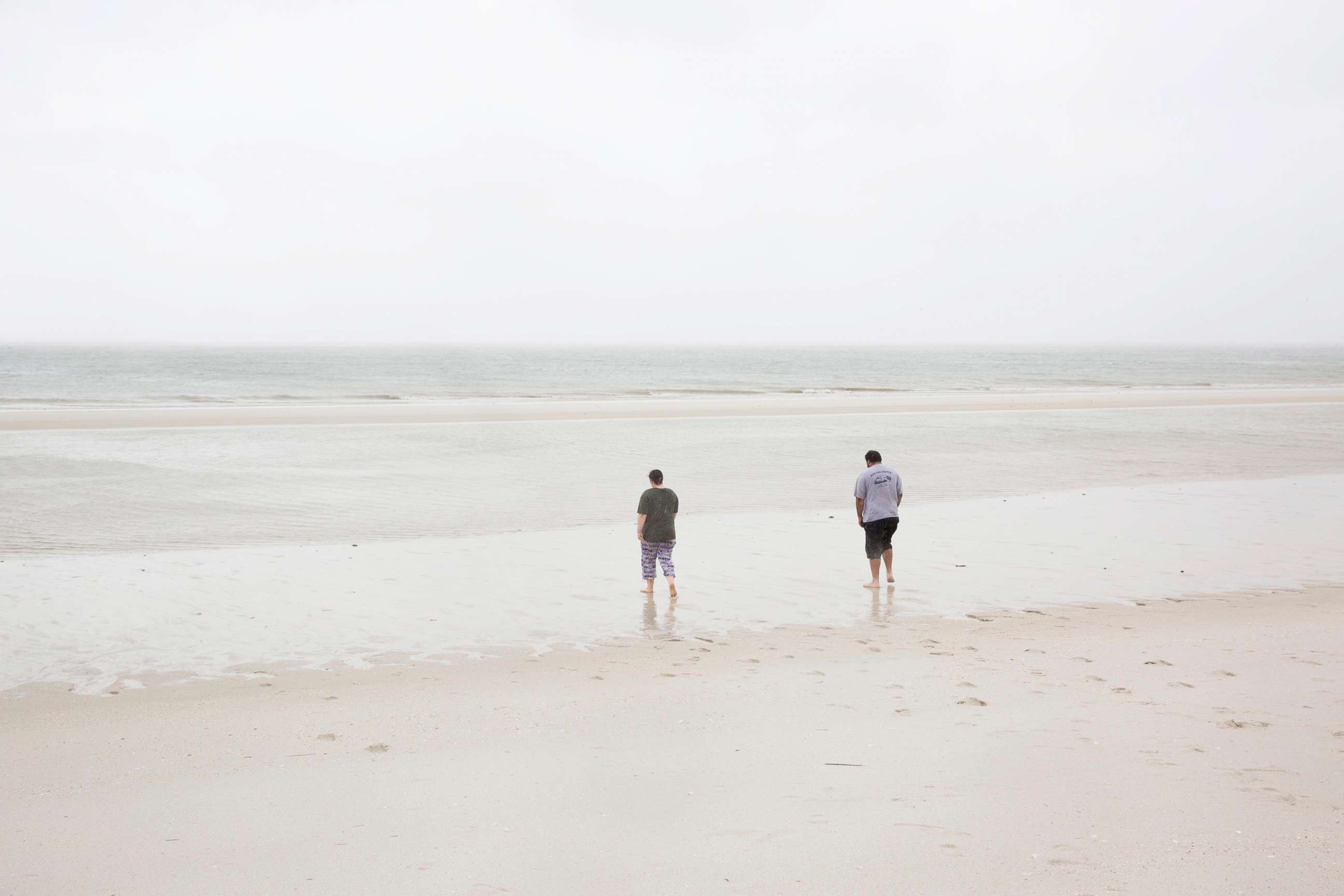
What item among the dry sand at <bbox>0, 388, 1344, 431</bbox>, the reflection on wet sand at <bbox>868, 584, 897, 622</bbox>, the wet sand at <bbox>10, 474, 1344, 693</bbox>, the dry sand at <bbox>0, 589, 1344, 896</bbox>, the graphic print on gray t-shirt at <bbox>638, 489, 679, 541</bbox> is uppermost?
the graphic print on gray t-shirt at <bbox>638, 489, 679, 541</bbox>

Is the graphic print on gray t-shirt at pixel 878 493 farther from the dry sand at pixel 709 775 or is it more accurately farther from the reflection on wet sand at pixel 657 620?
the dry sand at pixel 709 775

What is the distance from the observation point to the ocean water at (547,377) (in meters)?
51.9

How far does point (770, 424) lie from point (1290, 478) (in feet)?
52.9

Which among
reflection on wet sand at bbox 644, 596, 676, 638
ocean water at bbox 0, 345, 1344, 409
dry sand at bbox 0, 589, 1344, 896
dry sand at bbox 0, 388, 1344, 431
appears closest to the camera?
dry sand at bbox 0, 589, 1344, 896

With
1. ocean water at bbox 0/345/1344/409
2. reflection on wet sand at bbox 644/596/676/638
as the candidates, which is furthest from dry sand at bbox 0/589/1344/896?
ocean water at bbox 0/345/1344/409

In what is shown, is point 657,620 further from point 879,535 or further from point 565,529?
point 565,529

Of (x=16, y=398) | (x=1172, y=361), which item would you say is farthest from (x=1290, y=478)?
(x=1172, y=361)

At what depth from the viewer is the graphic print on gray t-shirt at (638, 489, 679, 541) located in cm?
991

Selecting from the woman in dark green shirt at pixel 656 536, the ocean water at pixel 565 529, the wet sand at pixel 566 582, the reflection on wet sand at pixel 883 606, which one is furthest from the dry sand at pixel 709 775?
the woman in dark green shirt at pixel 656 536

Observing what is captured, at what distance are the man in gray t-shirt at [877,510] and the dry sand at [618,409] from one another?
24.0 m

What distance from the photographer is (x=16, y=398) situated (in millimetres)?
47219

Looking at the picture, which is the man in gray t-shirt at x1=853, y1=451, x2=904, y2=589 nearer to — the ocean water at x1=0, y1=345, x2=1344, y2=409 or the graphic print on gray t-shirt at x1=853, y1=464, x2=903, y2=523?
the graphic print on gray t-shirt at x1=853, y1=464, x2=903, y2=523

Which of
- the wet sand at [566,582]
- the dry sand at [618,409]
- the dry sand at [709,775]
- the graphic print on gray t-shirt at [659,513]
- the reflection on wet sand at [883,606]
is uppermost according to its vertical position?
the graphic print on gray t-shirt at [659,513]

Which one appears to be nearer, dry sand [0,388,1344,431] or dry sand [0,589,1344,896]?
dry sand [0,589,1344,896]
